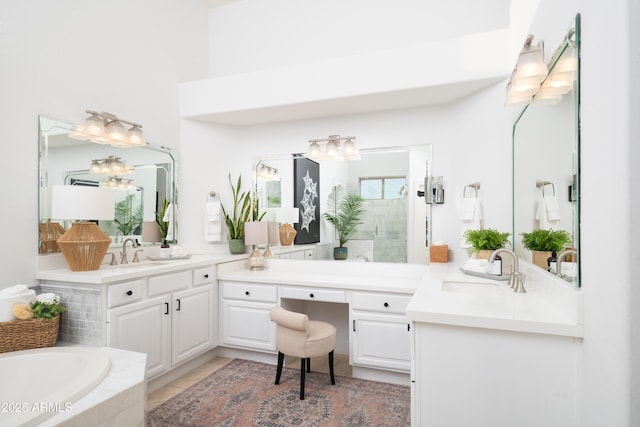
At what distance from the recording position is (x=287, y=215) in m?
3.76

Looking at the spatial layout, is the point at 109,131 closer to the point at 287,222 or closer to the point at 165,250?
the point at 165,250

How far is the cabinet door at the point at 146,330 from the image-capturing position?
7.68 ft

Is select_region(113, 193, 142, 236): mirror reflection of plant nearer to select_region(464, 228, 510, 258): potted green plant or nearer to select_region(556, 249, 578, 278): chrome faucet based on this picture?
select_region(464, 228, 510, 258): potted green plant

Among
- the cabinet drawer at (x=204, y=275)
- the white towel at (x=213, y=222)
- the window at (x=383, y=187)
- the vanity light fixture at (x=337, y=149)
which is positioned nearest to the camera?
the cabinet drawer at (x=204, y=275)

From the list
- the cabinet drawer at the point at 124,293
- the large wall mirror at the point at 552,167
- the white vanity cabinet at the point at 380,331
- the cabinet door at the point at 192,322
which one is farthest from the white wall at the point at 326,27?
the cabinet drawer at the point at 124,293

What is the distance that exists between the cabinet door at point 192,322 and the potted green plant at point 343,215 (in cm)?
125

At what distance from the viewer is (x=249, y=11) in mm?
3969

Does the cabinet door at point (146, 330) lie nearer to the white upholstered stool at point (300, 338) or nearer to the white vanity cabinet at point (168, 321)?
the white vanity cabinet at point (168, 321)

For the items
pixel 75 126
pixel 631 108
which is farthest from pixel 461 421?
pixel 75 126

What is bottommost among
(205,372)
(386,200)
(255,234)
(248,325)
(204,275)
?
(205,372)

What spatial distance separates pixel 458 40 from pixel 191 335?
3.08 m

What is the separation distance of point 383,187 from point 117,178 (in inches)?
89.9

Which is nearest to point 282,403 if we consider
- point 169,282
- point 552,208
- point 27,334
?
point 169,282

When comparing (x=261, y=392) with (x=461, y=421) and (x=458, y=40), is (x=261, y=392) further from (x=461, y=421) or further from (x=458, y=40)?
(x=458, y=40)
